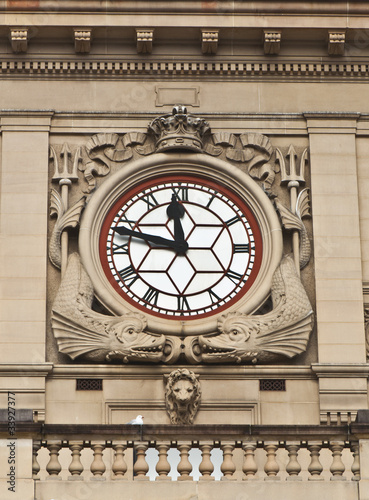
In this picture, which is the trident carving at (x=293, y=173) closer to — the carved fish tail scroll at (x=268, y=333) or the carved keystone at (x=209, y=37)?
the carved fish tail scroll at (x=268, y=333)

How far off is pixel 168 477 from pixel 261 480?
2.65 ft

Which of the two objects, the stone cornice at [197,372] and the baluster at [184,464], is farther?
the stone cornice at [197,372]

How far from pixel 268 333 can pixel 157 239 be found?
1.58 metres

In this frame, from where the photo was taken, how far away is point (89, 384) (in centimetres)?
1800

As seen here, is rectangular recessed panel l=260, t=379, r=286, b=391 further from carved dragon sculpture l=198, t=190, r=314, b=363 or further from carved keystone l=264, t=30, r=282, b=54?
carved keystone l=264, t=30, r=282, b=54

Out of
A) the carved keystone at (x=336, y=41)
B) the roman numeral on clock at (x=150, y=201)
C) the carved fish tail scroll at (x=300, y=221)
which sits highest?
the carved keystone at (x=336, y=41)

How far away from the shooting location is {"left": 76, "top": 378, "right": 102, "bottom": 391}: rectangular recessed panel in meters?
18.0

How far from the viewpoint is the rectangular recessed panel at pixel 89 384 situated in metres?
18.0

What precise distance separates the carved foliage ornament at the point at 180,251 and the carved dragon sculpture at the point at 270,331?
0.03 ft

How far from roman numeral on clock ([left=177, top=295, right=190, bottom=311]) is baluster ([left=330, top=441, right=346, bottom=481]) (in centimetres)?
344

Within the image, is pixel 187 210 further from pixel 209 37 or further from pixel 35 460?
pixel 35 460

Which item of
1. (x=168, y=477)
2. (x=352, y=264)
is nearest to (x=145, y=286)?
(x=352, y=264)

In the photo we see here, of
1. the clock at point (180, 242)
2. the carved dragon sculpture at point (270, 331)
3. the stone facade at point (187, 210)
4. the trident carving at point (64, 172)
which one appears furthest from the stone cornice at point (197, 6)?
the carved dragon sculpture at point (270, 331)

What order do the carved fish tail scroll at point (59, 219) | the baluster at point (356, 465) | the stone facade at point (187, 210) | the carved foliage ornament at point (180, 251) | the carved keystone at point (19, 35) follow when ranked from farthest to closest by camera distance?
the carved keystone at point (19, 35)
the carved fish tail scroll at point (59, 219)
the carved foliage ornament at point (180, 251)
the stone facade at point (187, 210)
the baluster at point (356, 465)
